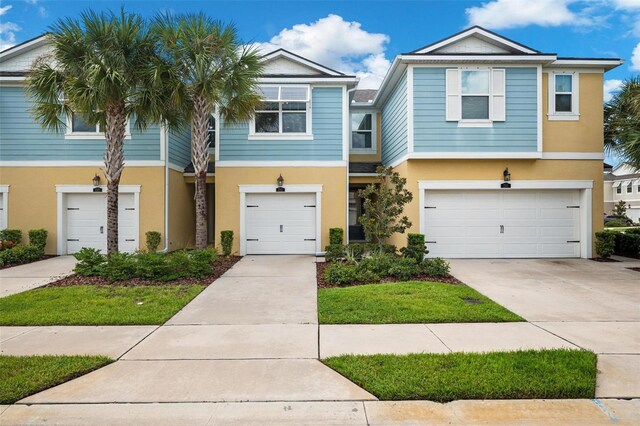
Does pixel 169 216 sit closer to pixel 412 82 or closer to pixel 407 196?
pixel 407 196

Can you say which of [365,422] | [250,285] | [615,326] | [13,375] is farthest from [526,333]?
[13,375]

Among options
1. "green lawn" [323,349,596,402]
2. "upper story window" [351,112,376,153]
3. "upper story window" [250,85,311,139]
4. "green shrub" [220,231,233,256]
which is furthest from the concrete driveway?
"green shrub" [220,231,233,256]

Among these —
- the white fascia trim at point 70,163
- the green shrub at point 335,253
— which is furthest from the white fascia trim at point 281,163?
the green shrub at point 335,253

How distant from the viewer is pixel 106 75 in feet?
26.0

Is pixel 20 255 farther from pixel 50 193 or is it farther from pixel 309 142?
pixel 309 142

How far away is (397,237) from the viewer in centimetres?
1152

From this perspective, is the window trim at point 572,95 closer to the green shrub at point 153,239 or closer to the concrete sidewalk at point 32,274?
the green shrub at point 153,239

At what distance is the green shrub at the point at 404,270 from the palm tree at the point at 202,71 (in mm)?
4958

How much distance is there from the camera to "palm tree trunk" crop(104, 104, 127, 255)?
28.3 ft

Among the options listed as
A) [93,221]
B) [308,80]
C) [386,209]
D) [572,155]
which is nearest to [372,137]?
[308,80]

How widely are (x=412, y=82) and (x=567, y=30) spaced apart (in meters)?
5.51

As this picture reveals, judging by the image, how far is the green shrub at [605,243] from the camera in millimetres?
10633

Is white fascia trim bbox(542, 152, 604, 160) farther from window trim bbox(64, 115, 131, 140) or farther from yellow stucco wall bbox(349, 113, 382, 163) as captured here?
window trim bbox(64, 115, 131, 140)

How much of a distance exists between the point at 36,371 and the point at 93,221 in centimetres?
965
